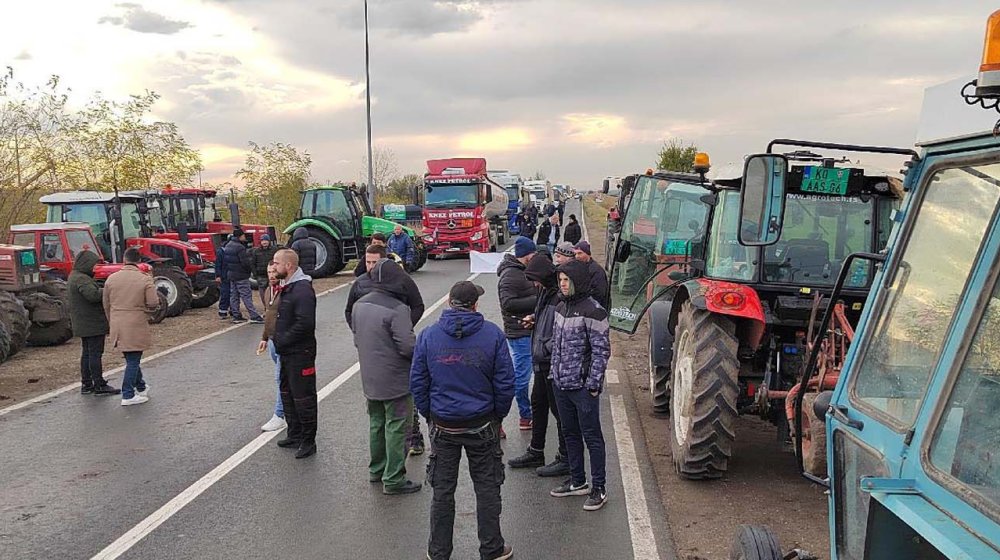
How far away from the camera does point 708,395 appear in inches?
236

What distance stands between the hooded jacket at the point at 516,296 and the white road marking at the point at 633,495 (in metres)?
1.32

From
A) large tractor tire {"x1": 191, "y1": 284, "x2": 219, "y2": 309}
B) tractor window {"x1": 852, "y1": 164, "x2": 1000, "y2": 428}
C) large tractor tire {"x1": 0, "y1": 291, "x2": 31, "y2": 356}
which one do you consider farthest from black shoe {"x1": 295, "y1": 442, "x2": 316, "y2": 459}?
large tractor tire {"x1": 191, "y1": 284, "x2": 219, "y2": 309}

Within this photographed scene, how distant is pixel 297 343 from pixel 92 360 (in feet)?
13.1

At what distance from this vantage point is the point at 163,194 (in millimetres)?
20125

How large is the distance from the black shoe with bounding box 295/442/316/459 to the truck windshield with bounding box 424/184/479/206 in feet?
71.4

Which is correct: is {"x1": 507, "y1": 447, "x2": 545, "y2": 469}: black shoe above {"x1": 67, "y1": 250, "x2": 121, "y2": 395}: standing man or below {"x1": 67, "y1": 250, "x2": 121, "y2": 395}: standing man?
below

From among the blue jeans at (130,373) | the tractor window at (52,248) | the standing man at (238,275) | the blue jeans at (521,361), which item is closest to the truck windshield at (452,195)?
the standing man at (238,275)

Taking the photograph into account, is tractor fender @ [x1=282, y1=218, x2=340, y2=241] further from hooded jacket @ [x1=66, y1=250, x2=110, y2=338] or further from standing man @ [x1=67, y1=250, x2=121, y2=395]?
hooded jacket @ [x1=66, y1=250, x2=110, y2=338]

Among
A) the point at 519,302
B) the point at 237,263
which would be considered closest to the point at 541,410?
the point at 519,302

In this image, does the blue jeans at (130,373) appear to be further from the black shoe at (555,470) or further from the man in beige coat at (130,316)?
the black shoe at (555,470)

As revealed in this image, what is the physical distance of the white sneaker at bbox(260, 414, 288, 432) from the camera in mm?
7941

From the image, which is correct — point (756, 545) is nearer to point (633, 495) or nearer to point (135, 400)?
point (633, 495)

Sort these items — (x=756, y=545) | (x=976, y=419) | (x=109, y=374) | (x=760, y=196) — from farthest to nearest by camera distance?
(x=109, y=374), (x=760, y=196), (x=756, y=545), (x=976, y=419)

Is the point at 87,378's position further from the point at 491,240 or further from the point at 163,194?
the point at 491,240
